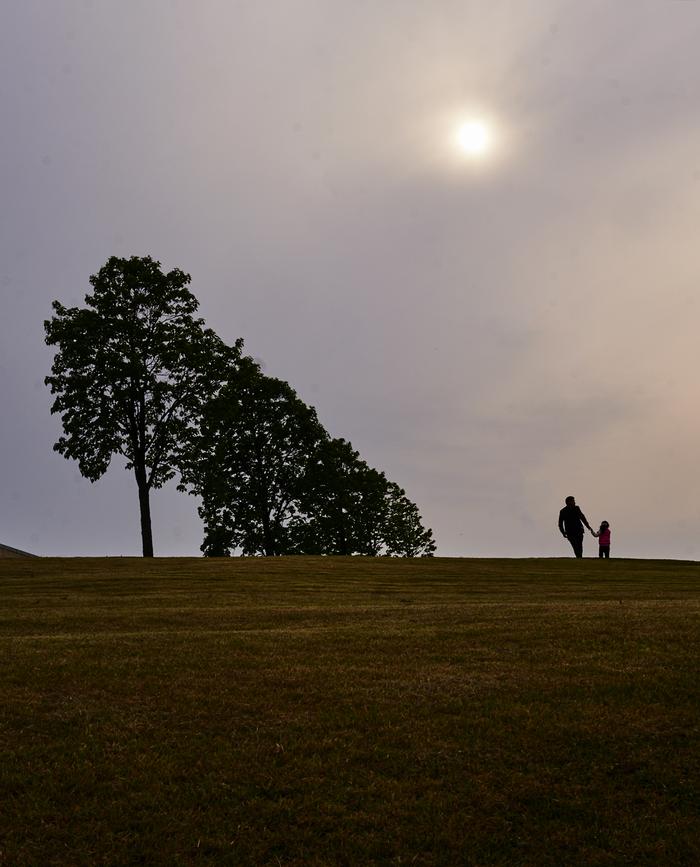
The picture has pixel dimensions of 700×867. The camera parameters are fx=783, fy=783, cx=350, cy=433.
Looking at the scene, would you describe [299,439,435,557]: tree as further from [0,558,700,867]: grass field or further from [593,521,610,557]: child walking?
[0,558,700,867]: grass field

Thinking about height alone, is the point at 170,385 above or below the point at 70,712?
above

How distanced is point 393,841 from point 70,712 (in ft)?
15.1

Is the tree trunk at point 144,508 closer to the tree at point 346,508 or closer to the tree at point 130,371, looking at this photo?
the tree at point 130,371

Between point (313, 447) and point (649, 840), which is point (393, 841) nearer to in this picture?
point (649, 840)

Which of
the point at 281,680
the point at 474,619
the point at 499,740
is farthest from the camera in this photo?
the point at 474,619

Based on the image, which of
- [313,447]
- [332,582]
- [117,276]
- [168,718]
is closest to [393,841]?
[168,718]

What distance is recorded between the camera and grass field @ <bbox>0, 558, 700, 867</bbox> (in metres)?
7.14

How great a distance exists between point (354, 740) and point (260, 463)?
4766cm

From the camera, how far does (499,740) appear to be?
29.5 feet

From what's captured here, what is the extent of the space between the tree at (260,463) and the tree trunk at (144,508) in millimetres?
10498

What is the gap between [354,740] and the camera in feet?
29.4

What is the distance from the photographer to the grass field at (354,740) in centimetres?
714

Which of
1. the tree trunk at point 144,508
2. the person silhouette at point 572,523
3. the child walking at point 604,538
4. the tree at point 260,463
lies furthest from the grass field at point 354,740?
the tree at point 260,463

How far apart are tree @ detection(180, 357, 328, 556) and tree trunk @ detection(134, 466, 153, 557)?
413 inches
